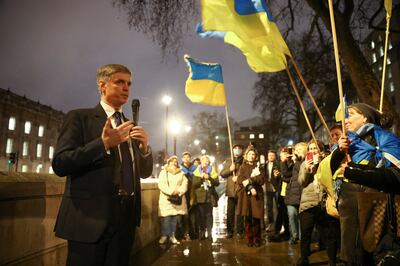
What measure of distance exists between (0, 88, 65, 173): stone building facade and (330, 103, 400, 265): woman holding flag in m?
56.2

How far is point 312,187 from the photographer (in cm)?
572

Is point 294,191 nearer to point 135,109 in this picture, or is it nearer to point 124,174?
point 135,109

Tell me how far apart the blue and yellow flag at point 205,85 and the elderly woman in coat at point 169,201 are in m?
2.09

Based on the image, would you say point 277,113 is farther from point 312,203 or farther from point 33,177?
point 33,177

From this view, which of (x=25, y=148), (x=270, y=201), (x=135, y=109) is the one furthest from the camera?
(x=25, y=148)

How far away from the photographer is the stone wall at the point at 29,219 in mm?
3080

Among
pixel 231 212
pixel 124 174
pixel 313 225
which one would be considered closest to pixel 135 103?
pixel 124 174

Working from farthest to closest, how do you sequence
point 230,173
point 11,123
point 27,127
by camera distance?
point 27,127 → point 11,123 → point 230,173

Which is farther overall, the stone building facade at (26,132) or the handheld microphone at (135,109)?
the stone building facade at (26,132)

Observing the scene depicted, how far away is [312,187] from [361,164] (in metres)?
2.84

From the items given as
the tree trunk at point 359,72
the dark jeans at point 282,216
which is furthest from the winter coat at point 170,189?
the tree trunk at point 359,72

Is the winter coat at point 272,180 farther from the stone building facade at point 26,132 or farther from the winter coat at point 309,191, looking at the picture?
the stone building facade at point 26,132

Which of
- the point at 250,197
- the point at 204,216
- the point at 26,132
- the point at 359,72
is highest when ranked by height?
the point at 26,132

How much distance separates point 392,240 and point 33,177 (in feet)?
11.8
